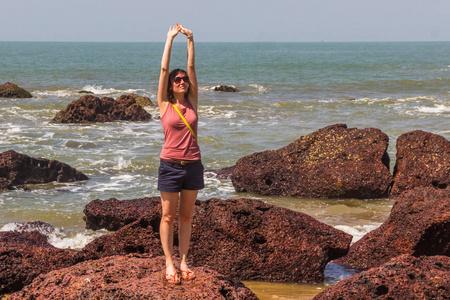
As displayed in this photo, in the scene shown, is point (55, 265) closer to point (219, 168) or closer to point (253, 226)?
point (253, 226)

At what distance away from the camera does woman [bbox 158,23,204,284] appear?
186 inches

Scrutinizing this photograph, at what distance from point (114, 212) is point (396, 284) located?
186 inches

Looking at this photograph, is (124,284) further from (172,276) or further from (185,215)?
(185,215)

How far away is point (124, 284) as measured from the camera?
4.34 meters

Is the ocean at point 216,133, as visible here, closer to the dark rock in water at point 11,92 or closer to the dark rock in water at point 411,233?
the dark rock in water at point 411,233

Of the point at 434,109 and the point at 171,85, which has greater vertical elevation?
the point at 171,85

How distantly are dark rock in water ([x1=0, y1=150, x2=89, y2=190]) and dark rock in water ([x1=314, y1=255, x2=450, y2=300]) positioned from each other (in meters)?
8.26

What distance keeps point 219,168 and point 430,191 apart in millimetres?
7277

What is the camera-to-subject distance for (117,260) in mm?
4742

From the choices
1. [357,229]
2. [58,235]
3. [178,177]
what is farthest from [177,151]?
[357,229]

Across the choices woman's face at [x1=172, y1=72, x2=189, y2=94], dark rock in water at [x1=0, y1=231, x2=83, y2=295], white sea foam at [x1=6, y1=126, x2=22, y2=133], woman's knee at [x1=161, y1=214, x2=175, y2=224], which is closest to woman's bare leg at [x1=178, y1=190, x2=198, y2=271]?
woman's knee at [x1=161, y1=214, x2=175, y2=224]

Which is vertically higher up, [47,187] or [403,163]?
[403,163]

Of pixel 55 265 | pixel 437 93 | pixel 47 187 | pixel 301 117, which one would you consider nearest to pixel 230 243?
pixel 55 265
